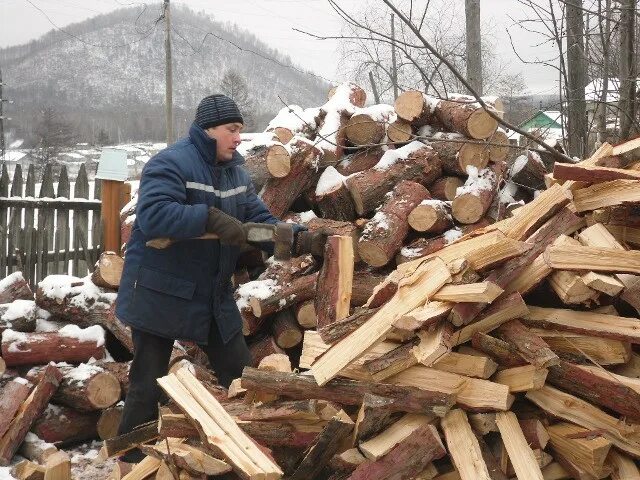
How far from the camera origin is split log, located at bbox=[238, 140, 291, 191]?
4789 millimetres

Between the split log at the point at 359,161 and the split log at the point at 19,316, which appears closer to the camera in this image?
the split log at the point at 19,316

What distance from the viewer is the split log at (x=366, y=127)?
5.39 meters

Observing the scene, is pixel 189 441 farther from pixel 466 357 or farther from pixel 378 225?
pixel 378 225

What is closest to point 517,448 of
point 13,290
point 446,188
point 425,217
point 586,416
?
point 586,416

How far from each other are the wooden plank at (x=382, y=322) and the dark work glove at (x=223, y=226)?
931mm

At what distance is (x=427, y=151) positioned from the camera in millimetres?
5219

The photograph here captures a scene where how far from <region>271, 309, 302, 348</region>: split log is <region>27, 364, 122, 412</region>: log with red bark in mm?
1169

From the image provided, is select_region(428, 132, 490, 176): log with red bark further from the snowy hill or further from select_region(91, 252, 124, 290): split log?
the snowy hill

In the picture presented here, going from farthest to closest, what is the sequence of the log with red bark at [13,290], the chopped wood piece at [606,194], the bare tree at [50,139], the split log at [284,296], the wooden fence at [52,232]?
the bare tree at [50,139], the wooden fence at [52,232], the log with red bark at [13,290], the split log at [284,296], the chopped wood piece at [606,194]

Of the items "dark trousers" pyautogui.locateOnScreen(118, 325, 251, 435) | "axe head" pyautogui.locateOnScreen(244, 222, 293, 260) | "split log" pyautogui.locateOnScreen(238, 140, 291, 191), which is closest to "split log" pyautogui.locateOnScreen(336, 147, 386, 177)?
"split log" pyautogui.locateOnScreen(238, 140, 291, 191)

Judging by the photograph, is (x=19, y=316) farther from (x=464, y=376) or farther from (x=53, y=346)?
(x=464, y=376)

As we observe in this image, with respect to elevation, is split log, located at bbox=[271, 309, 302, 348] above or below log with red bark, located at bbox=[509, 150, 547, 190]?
below

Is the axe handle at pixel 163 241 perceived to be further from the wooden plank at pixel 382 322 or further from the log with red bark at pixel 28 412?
the log with red bark at pixel 28 412

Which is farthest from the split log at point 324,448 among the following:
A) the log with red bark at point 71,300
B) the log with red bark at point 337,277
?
the log with red bark at point 71,300
